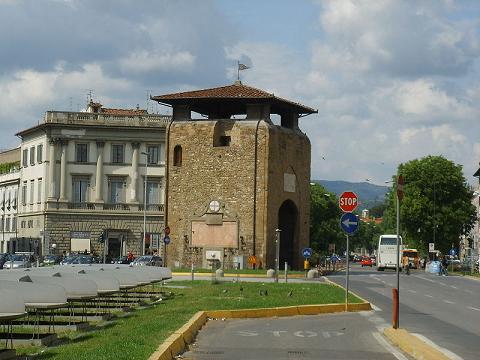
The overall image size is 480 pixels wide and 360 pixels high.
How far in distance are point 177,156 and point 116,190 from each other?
2704 centimetres

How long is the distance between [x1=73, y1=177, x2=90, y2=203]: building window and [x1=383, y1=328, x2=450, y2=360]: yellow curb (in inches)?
3346

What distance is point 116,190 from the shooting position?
106 metres

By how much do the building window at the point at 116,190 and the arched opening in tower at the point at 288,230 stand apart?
28.1 m

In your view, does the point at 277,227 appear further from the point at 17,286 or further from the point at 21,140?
the point at 17,286

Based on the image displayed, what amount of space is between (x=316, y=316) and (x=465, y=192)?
92.3m

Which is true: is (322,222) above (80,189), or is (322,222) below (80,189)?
below

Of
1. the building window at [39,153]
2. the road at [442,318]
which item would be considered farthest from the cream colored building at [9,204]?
the road at [442,318]

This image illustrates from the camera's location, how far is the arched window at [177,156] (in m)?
80.2

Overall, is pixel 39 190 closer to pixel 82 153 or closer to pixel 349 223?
pixel 82 153

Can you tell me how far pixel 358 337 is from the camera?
22000 millimetres

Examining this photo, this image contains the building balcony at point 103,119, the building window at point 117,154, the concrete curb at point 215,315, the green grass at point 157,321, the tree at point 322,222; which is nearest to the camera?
the green grass at point 157,321

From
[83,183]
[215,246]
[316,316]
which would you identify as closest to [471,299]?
[316,316]

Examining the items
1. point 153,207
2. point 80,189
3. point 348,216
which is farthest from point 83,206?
point 348,216

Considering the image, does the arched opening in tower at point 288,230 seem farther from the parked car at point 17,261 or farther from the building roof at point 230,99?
the parked car at point 17,261
